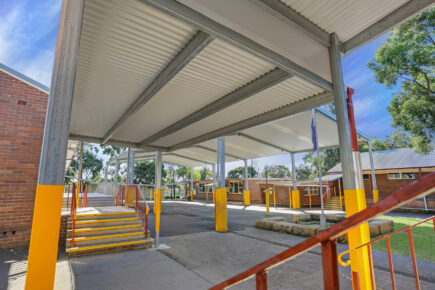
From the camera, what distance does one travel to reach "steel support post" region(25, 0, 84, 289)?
240cm

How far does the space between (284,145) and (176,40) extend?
13.0 meters

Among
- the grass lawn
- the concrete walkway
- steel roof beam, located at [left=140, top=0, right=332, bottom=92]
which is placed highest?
steel roof beam, located at [left=140, top=0, right=332, bottom=92]

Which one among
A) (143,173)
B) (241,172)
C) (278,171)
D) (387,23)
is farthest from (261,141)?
(278,171)

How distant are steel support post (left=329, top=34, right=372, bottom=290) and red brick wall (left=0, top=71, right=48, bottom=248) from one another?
7710 mm

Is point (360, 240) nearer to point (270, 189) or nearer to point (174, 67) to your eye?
point (174, 67)

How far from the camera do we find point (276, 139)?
1464cm

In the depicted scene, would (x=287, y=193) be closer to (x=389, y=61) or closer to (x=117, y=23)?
(x=389, y=61)

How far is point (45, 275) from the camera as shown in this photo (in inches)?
94.5

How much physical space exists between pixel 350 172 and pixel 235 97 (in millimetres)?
3359

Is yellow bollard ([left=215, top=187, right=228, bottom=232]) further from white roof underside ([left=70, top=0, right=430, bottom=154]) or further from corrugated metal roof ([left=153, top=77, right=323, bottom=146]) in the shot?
white roof underside ([left=70, top=0, right=430, bottom=154])

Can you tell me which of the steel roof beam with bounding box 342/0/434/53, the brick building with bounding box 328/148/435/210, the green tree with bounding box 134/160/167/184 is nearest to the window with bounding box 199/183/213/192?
the green tree with bounding box 134/160/167/184

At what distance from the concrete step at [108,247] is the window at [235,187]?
2079 centimetres

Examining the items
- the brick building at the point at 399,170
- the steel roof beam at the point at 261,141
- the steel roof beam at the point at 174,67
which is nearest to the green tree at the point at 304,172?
the brick building at the point at 399,170

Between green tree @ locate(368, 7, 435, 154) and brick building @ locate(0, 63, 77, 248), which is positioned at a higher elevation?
green tree @ locate(368, 7, 435, 154)
